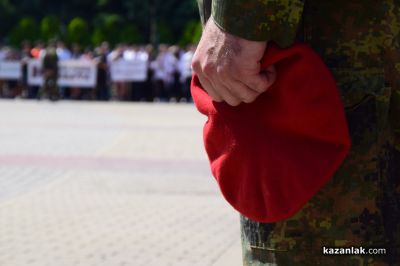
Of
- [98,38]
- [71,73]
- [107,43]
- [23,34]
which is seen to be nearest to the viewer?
[71,73]

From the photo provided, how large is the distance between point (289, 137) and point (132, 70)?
987 inches

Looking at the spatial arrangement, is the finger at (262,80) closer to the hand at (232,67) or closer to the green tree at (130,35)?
the hand at (232,67)

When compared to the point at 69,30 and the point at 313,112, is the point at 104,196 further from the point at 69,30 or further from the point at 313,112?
the point at 69,30

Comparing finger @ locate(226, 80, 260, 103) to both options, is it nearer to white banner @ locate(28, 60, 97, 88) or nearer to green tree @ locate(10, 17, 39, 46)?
white banner @ locate(28, 60, 97, 88)

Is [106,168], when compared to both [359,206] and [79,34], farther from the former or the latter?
[79,34]

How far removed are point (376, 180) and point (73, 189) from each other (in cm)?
684

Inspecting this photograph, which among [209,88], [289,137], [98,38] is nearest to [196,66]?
[209,88]

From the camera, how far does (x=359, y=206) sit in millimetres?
2182

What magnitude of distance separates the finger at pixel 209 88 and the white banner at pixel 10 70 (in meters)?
26.8

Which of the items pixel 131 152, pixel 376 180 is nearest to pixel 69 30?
pixel 131 152

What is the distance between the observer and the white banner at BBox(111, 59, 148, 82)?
88.3 ft

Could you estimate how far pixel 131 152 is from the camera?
473 inches

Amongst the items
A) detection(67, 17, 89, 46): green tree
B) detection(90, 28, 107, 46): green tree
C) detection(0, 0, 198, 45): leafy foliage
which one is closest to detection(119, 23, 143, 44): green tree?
detection(0, 0, 198, 45): leafy foliage

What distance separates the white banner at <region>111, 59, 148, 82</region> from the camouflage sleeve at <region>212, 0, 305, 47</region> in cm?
2486
